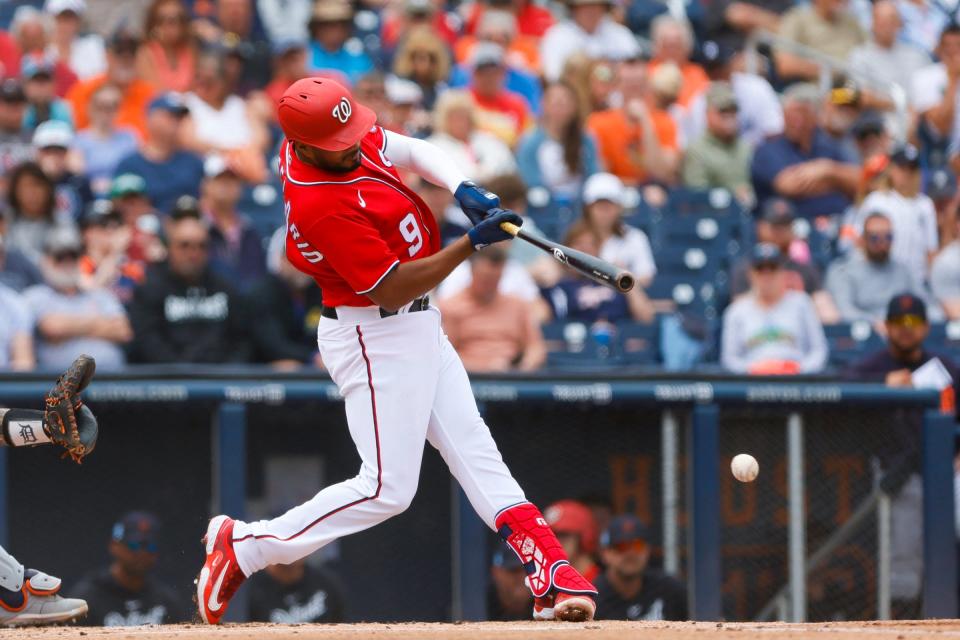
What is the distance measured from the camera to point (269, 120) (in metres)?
10.1

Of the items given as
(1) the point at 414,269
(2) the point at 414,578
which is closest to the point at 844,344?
(2) the point at 414,578

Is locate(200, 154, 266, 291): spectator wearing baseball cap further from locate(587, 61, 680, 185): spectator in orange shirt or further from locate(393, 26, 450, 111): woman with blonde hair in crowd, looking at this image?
locate(587, 61, 680, 185): spectator in orange shirt

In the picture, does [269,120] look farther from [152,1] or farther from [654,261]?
Result: [654,261]

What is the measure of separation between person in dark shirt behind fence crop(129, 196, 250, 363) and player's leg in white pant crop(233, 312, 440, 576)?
2697 millimetres

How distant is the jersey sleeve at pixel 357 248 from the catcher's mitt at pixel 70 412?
0.78 m

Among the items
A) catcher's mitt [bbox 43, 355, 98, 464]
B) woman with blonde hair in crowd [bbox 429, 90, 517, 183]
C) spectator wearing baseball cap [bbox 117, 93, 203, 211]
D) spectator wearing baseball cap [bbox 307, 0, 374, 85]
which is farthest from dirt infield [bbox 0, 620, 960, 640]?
spectator wearing baseball cap [bbox 307, 0, 374, 85]

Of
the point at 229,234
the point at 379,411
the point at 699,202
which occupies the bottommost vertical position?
the point at 379,411

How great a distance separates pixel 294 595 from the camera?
6840mm

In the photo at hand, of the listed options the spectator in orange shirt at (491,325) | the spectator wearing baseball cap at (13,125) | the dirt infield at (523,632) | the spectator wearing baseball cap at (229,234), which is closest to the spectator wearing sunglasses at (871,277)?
the spectator in orange shirt at (491,325)

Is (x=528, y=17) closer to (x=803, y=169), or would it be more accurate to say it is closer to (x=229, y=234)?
(x=803, y=169)

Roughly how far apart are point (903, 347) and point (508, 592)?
2215 mm

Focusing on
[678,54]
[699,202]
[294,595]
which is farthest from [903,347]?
[678,54]

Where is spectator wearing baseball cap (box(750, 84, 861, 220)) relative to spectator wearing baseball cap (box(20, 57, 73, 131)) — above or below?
below

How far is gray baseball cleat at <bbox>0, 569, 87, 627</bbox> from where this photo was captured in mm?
5148
